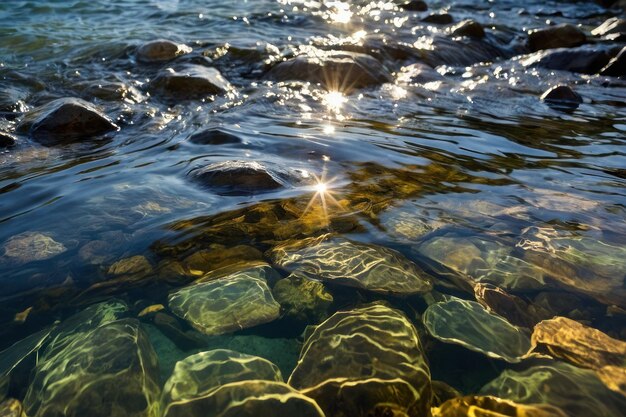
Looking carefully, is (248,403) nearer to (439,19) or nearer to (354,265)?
(354,265)

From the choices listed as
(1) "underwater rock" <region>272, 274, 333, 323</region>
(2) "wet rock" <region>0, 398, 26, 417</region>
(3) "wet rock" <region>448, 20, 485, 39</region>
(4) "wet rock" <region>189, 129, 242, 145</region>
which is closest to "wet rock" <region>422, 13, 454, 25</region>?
(3) "wet rock" <region>448, 20, 485, 39</region>

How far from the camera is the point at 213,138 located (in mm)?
4164

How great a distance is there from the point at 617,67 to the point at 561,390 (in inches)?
307

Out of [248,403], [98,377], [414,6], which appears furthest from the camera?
[414,6]

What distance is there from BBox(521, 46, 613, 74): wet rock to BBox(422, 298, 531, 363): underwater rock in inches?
291

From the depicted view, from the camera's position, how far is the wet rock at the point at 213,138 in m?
4.11

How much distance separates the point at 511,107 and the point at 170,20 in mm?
8176

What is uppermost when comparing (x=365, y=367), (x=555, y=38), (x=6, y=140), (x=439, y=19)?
(x=555, y=38)

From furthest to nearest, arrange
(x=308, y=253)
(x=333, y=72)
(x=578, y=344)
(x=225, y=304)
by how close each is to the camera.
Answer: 1. (x=333, y=72)
2. (x=308, y=253)
3. (x=225, y=304)
4. (x=578, y=344)

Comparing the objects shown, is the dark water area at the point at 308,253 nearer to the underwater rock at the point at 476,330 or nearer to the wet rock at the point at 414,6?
the underwater rock at the point at 476,330

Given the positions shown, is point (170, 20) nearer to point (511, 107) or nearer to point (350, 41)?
point (350, 41)

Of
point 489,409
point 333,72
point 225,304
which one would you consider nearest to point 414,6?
point 333,72

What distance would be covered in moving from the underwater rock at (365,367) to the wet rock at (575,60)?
767 cm

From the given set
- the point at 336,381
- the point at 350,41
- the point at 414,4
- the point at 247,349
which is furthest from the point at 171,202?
the point at 414,4
